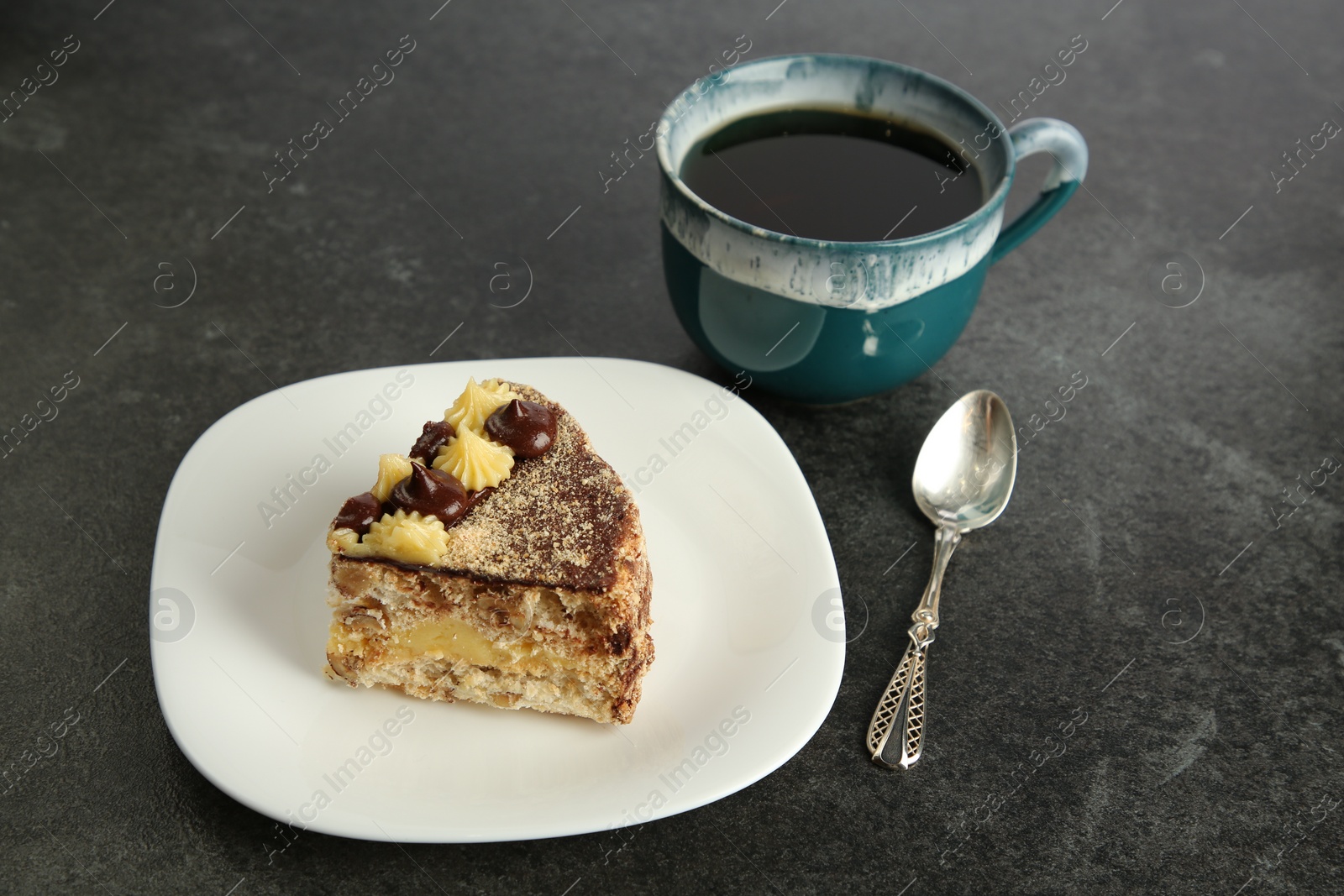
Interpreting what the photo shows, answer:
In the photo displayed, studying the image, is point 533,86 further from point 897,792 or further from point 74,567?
point 897,792

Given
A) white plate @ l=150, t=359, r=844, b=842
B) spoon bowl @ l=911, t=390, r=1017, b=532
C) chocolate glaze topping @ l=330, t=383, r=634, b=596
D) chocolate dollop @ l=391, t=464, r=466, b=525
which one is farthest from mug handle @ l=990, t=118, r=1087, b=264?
chocolate dollop @ l=391, t=464, r=466, b=525

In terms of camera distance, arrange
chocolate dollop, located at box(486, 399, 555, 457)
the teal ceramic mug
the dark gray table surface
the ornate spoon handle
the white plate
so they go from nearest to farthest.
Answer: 1. the white plate
2. the dark gray table surface
3. the ornate spoon handle
4. chocolate dollop, located at box(486, 399, 555, 457)
5. the teal ceramic mug

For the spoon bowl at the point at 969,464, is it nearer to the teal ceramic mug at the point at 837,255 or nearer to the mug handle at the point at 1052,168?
the teal ceramic mug at the point at 837,255

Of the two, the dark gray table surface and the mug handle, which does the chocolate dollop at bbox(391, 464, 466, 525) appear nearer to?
→ the dark gray table surface

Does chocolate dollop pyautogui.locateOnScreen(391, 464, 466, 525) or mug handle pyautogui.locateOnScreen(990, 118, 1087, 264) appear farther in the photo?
mug handle pyautogui.locateOnScreen(990, 118, 1087, 264)

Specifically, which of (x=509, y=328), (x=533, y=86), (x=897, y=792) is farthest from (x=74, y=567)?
(x=533, y=86)

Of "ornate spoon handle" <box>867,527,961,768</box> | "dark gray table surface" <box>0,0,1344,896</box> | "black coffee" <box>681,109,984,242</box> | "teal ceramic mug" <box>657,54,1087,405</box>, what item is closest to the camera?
"dark gray table surface" <box>0,0,1344,896</box>

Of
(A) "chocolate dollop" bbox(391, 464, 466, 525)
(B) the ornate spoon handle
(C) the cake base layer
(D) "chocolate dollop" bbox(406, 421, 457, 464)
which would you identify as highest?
(A) "chocolate dollop" bbox(391, 464, 466, 525)
